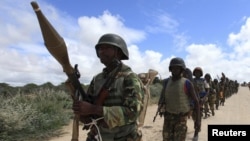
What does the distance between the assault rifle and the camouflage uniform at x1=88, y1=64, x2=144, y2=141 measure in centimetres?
19

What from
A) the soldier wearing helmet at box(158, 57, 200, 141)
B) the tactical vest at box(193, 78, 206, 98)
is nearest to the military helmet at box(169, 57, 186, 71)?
the soldier wearing helmet at box(158, 57, 200, 141)

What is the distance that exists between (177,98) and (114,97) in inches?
118

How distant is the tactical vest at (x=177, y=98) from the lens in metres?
5.82

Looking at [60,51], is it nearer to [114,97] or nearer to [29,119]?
[114,97]

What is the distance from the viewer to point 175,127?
574 centimetres

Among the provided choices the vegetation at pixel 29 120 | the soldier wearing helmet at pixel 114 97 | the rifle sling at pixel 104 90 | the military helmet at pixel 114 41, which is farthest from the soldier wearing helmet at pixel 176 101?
the vegetation at pixel 29 120

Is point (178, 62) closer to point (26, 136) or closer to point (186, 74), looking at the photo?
point (186, 74)

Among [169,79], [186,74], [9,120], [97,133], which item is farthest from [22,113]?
[97,133]

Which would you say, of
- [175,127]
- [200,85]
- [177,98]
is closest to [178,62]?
[177,98]

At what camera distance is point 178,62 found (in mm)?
6020

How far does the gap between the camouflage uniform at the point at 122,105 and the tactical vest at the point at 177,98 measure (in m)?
2.70

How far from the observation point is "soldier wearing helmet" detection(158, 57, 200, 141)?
18.8 ft

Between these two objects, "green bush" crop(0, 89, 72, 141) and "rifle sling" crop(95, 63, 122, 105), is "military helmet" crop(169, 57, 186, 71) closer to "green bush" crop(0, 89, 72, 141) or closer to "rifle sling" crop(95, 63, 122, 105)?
"rifle sling" crop(95, 63, 122, 105)

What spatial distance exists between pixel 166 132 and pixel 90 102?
301cm
